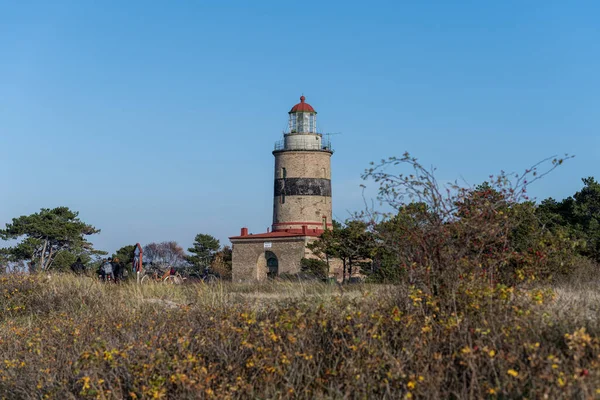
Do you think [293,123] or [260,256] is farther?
[260,256]

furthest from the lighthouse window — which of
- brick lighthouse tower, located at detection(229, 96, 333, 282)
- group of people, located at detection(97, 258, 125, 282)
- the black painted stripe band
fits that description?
group of people, located at detection(97, 258, 125, 282)

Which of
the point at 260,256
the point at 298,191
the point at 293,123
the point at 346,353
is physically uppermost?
the point at 293,123

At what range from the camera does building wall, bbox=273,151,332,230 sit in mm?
50469

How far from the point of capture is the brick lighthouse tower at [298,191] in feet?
165

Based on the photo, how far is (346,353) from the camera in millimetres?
7715

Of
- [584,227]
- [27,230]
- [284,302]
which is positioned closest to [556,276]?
[284,302]

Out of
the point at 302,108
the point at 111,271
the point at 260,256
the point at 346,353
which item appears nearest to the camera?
the point at 346,353

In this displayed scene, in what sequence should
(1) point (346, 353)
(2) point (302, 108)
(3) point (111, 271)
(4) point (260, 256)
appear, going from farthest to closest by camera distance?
(4) point (260, 256)
(2) point (302, 108)
(3) point (111, 271)
(1) point (346, 353)

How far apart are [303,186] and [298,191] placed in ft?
1.52

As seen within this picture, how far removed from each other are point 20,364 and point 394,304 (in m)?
4.35

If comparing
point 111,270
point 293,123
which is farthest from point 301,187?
point 111,270

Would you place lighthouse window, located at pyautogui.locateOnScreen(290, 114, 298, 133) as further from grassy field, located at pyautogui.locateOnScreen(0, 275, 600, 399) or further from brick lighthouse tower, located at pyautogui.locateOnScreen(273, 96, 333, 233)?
grassy field, located at pyautogui.locateOnScreen(0, 275, 600, 399)

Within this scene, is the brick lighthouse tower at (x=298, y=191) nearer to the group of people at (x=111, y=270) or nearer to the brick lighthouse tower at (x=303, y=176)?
the brick lighthouse tower at (x=303, y=176)

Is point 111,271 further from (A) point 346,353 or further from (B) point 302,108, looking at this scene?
(B) point 302,108
